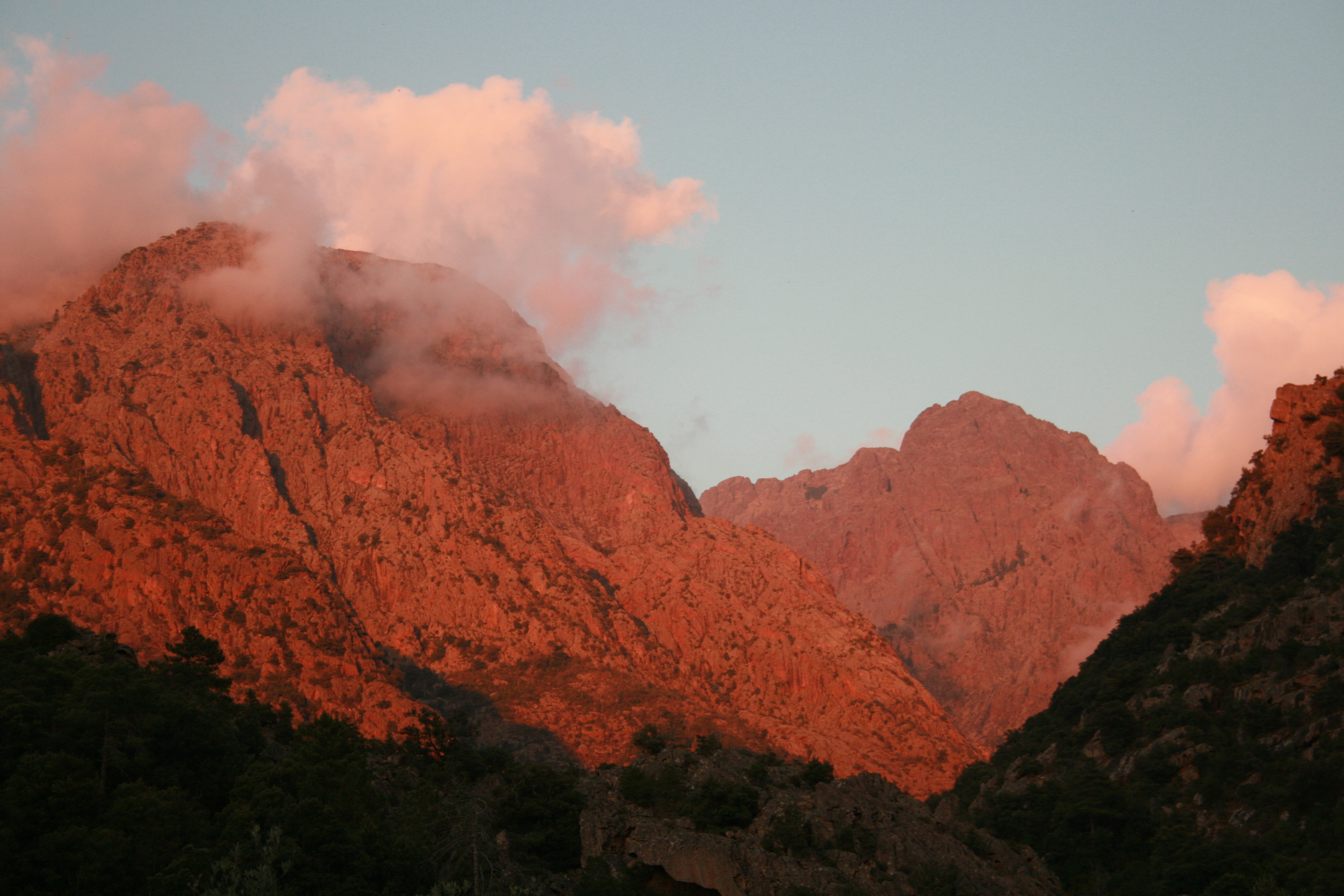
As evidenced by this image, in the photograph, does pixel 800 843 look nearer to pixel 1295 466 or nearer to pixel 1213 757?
pixel 1213 757

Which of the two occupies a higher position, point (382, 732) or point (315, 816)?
point (382, 732)

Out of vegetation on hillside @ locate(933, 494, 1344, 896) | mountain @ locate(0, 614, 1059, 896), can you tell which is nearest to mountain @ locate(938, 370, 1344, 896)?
vegetation on hillside @ locate(933, 494, 1344, 896)

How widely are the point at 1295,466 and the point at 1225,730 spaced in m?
44.2

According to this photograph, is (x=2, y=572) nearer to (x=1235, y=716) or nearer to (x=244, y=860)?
(x=244, y=860)

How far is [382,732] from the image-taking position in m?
156

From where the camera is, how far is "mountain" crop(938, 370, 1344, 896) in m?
85.1

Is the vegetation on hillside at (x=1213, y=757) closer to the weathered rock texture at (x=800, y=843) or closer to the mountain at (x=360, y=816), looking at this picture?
the weathered rock texture at (x=800, y=843)

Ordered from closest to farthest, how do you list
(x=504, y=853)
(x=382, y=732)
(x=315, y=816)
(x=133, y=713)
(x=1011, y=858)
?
(x=315, y=816) < (x=504, y=853) < (x=133, y=713) < (x=1011, y=858) < (x=382, y=732)

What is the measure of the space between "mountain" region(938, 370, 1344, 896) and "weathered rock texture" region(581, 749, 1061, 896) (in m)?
12.8

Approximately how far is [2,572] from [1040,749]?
434 feet

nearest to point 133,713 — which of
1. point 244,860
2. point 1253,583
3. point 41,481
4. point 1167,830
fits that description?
point 244,860

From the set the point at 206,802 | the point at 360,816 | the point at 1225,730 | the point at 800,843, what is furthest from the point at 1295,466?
the point at 206,802

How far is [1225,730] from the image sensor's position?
101500 mm

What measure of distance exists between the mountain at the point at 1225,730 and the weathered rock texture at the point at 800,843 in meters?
12.8
